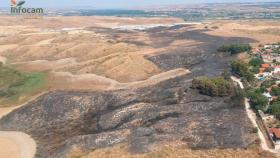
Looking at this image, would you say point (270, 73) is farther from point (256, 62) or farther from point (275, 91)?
point (275, 91)

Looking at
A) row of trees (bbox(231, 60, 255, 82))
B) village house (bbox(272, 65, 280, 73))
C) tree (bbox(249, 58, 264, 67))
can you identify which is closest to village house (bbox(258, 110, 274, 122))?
row of trees (bbox(231, 60, 255, 82))

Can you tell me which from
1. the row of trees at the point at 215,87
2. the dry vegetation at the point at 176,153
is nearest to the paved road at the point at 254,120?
the dry vegetation at the point at 176,153

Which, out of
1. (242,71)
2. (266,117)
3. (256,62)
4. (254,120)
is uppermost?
(256,62)

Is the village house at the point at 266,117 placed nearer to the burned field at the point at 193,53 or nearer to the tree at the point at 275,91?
the tree at the point at 275,91

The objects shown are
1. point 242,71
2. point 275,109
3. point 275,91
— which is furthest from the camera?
point 242,71

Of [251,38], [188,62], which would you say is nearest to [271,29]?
[251,38]

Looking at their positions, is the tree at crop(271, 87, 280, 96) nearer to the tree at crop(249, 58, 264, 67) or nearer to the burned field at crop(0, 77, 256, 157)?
the burned field at crop(0, 77, 256, 157)

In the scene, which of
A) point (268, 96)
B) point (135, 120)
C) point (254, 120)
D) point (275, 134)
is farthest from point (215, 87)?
point (275, 134)
